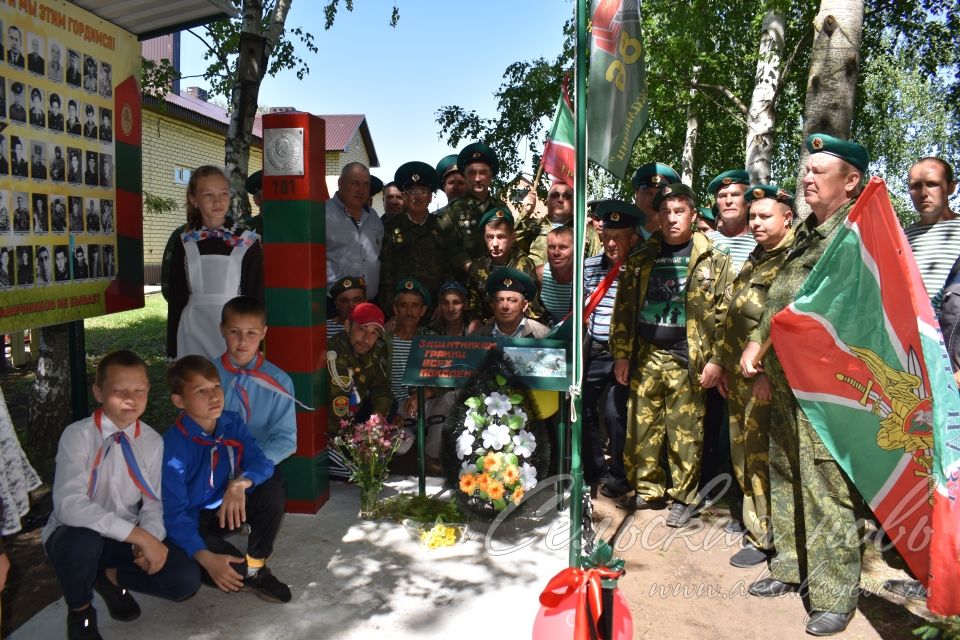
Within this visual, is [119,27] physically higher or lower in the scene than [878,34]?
lower

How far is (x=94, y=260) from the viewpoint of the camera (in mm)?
4219

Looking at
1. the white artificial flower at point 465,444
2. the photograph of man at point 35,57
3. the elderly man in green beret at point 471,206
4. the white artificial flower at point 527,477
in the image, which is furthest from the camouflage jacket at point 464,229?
the photograph of man at point 35,57

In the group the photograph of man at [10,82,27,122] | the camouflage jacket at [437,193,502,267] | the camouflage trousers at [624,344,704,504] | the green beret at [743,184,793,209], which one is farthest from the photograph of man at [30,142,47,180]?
the green beret at [743,184,793,209]

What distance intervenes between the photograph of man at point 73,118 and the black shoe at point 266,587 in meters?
2.55

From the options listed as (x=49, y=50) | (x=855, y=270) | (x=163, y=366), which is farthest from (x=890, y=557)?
(x=163, y=366)

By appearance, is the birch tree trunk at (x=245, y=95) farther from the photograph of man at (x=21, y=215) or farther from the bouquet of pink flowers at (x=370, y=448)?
the bouquet of pink flowers at (x=370, y=448)

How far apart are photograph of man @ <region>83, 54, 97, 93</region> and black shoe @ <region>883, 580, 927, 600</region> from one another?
4989mm

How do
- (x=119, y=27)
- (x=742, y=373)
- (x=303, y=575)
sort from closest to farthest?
(x=303, y=575) < (x=742, y=373) < (x=119, y=27)

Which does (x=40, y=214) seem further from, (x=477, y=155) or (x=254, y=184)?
(x=477, y=155)

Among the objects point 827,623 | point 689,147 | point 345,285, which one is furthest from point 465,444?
point 689,147

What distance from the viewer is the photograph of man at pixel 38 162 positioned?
3.72m

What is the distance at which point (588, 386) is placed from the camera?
201 inches

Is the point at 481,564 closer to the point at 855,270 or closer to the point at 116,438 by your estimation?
the point at 116,438

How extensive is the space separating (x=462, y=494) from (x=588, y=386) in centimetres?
135
